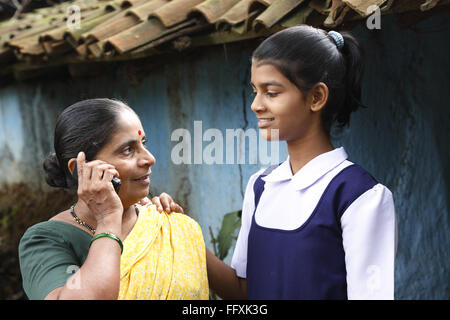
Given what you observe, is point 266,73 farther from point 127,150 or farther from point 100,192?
point 100,192

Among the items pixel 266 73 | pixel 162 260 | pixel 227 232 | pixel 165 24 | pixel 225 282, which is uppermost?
pixel 165 24

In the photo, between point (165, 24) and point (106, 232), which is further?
point (165, 24)

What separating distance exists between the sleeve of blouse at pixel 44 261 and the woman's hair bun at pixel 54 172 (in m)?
0.25

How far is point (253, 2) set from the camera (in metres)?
2.80

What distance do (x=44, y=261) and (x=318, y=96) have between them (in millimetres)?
1079

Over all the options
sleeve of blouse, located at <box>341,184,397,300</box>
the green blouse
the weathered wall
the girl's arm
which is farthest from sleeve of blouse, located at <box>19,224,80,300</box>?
the weathered wall

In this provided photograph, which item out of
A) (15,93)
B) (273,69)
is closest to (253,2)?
(273,69)

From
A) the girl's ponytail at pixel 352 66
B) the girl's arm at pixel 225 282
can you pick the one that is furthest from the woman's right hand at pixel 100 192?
the girl's ponytail at pixel 352 66

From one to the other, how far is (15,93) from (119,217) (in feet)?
17.8

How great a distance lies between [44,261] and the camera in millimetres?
1706

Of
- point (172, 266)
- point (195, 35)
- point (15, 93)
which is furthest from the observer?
point (15, 93)

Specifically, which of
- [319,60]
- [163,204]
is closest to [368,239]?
[319,60]

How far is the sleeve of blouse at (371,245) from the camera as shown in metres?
1.69
